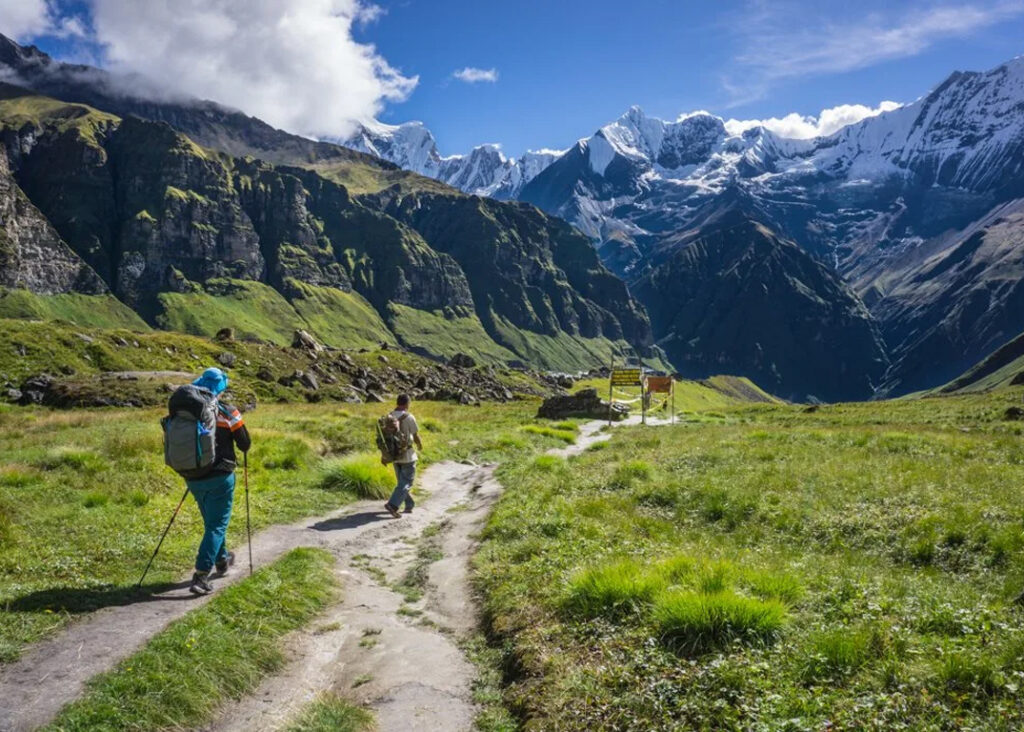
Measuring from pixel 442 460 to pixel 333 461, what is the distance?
256 inches

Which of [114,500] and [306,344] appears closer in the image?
[114,500]

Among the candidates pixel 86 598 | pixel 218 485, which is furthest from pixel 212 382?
pixel 86 598

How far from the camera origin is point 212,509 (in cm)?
1123

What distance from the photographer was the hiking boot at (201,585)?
413 inches

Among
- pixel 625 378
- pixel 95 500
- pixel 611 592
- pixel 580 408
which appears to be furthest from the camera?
pixel 580 408

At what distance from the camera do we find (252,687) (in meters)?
8.13

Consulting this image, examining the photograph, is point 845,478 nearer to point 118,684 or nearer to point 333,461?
point 333,461

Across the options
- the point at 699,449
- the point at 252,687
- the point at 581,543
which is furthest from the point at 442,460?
the point at 252,687

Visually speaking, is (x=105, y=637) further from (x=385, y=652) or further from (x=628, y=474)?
(x=628, y=474)

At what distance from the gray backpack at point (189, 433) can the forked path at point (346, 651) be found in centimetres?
213

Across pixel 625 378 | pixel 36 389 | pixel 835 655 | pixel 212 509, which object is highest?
pixel 36 389

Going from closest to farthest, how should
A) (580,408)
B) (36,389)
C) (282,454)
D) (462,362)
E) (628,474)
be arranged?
(628,474) → (282,454) → (36,389) → (580,408) → (462,362)

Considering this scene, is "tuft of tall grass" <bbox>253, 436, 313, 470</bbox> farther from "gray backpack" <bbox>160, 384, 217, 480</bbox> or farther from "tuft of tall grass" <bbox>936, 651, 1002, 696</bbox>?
"tuft of tall grass" <bbox>936, 651, 1002, 696</bbox>

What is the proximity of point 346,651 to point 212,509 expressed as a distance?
367cm
